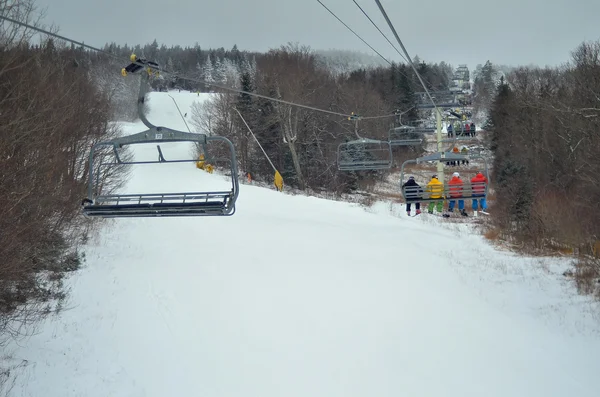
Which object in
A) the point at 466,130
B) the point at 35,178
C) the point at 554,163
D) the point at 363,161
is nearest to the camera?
the point at 35,178

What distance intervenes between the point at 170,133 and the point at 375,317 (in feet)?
31.7

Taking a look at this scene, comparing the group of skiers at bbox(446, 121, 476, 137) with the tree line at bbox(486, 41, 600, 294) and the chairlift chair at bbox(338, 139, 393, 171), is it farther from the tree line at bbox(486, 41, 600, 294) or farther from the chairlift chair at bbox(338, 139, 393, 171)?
the chairlift chair at bbox(338, 139, 393, 171)

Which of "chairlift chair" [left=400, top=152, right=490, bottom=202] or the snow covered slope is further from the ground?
"chairlift chair" [left=400, top=152, right=490, bottom=202]

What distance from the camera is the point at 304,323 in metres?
13.5

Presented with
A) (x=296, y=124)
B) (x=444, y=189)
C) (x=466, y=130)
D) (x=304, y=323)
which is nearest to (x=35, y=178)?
(x=304, y=323)

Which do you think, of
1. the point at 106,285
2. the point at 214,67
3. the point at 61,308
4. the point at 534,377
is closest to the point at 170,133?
the point at 61,308

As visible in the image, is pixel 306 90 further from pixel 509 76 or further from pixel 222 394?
pixel 222 394

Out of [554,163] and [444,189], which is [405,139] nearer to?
[444,189]

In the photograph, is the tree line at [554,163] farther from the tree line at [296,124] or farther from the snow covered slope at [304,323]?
the tree line at [296,124]

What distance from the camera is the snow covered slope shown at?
1092 centimetres

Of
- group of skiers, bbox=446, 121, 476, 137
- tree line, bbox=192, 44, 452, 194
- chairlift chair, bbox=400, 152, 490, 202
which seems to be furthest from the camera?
tree line, bbox=192, 44, 452, 194

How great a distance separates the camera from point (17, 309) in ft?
35.3

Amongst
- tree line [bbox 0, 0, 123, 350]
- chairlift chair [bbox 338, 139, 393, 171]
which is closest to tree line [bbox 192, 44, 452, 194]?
chairlift chair [bbox 338, 139, 393, 171]

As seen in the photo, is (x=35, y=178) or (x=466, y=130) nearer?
(x=35, y=178)
